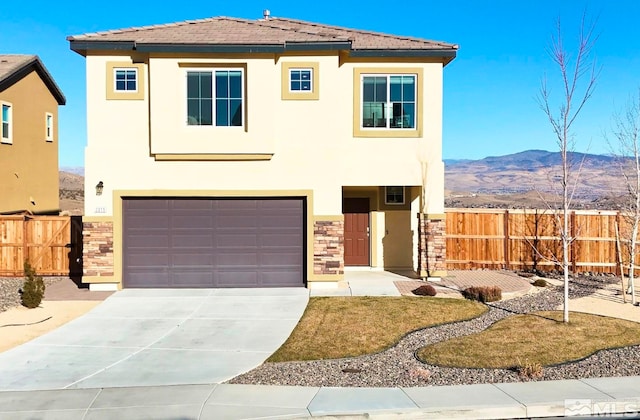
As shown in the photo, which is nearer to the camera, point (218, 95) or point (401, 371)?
point (401, 371)

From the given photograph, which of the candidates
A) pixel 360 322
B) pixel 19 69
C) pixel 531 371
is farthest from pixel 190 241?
pixel 19 69

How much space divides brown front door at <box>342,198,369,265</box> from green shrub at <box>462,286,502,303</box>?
4.84m

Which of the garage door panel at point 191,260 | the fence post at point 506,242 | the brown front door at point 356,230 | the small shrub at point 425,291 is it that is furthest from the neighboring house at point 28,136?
the fence post at point 506,242

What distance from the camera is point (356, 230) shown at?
742 inches

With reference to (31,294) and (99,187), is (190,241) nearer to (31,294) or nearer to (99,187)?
(99,187)

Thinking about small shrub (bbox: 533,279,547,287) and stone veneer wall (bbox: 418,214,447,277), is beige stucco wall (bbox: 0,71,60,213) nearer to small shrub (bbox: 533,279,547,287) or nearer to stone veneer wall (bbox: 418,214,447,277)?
stone veneer wall (bbox: 418,214,447,277)

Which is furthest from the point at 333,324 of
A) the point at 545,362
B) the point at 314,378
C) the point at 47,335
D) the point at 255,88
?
the point at 255,88

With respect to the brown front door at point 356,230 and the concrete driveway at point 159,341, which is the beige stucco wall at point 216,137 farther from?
→ the concrete driveway at point 159,341

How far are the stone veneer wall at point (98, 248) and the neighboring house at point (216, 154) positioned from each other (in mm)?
37

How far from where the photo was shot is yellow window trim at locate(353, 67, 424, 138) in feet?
54.4

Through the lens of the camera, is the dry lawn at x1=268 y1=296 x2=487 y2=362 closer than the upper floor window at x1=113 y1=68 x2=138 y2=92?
Yes

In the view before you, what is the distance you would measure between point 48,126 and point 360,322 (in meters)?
18.9

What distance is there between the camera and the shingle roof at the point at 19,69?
21141 mm

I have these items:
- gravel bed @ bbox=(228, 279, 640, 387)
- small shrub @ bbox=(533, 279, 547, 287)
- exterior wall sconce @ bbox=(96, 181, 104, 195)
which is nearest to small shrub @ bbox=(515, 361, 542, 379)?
gravel bed @ bbox=(228, 279, 640, 387)
